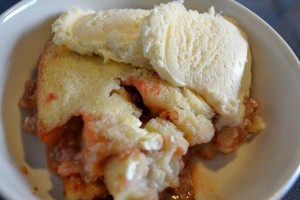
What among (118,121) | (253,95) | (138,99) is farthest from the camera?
(253,95)

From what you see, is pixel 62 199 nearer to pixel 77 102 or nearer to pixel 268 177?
pixel 77 102

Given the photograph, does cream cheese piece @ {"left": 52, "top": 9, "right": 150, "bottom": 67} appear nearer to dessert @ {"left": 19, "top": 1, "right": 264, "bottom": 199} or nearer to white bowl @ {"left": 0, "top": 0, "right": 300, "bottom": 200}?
dessert @ {"left": 19, "top": 1, "right": 264, "bottom": 199}

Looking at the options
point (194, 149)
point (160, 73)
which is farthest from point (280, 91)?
point (160, 73)

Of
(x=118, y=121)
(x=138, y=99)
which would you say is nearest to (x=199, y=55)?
(x=138, y=99)

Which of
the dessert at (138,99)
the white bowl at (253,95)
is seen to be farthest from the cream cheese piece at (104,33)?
the white bowl at (253,95)

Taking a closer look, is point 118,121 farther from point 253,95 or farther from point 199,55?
point 253,95

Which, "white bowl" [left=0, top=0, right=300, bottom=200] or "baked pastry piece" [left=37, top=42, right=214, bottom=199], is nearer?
"baked pastry piece" [left=37, top=42, right=214, bottom=199]

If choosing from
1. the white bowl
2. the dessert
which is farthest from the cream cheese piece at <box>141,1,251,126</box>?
the white bowl
